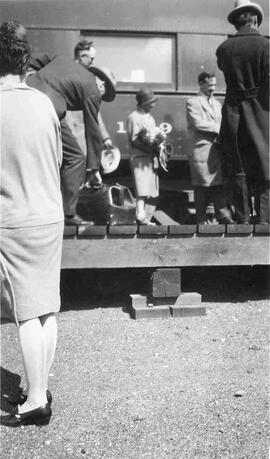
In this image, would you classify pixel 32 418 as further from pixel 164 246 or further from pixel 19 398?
pixel 164 246

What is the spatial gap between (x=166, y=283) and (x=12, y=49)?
234 centimetres

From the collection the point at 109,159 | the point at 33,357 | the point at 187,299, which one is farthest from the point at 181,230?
the point at 33,357

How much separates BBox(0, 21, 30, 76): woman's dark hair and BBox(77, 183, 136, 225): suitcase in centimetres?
200

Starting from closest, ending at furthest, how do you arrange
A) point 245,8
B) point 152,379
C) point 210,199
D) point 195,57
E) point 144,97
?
1. point 152,379
2. point 245,8
3. point 210,199
4. point 144,97
5. point 195,57

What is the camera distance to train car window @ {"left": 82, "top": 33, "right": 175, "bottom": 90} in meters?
6.61

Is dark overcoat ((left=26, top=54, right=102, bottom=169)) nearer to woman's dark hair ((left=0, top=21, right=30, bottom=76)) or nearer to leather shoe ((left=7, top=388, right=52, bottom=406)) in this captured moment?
woman's dark hair ((left=0, top=21, right=30, bottom=76))

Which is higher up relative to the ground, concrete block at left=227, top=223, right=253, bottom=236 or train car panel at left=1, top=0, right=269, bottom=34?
train car panel at left=1, top=0, right=269, bottom=34

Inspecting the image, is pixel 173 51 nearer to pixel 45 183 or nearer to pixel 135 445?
pixel 45 183

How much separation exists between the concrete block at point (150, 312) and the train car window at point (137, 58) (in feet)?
9.08

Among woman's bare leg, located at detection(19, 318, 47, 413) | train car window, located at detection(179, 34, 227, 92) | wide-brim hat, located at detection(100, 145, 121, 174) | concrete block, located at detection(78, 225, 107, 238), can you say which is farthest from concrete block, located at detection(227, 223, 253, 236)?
train car window, located at detection(179, 34, 227, 92)

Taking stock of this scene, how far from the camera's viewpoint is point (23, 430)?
9.95ft

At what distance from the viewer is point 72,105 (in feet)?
15.7

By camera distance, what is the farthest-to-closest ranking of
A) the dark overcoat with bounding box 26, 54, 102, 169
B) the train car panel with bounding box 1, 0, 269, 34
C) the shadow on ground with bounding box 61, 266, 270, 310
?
the train car panel with bounding box 1, 0, 269, 34 → the shadow on ground with bounding box 61, 266, 270, 310 → the dark overcoat with bounding box 26, 54, 102, 169

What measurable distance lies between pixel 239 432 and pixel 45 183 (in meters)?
1.44
